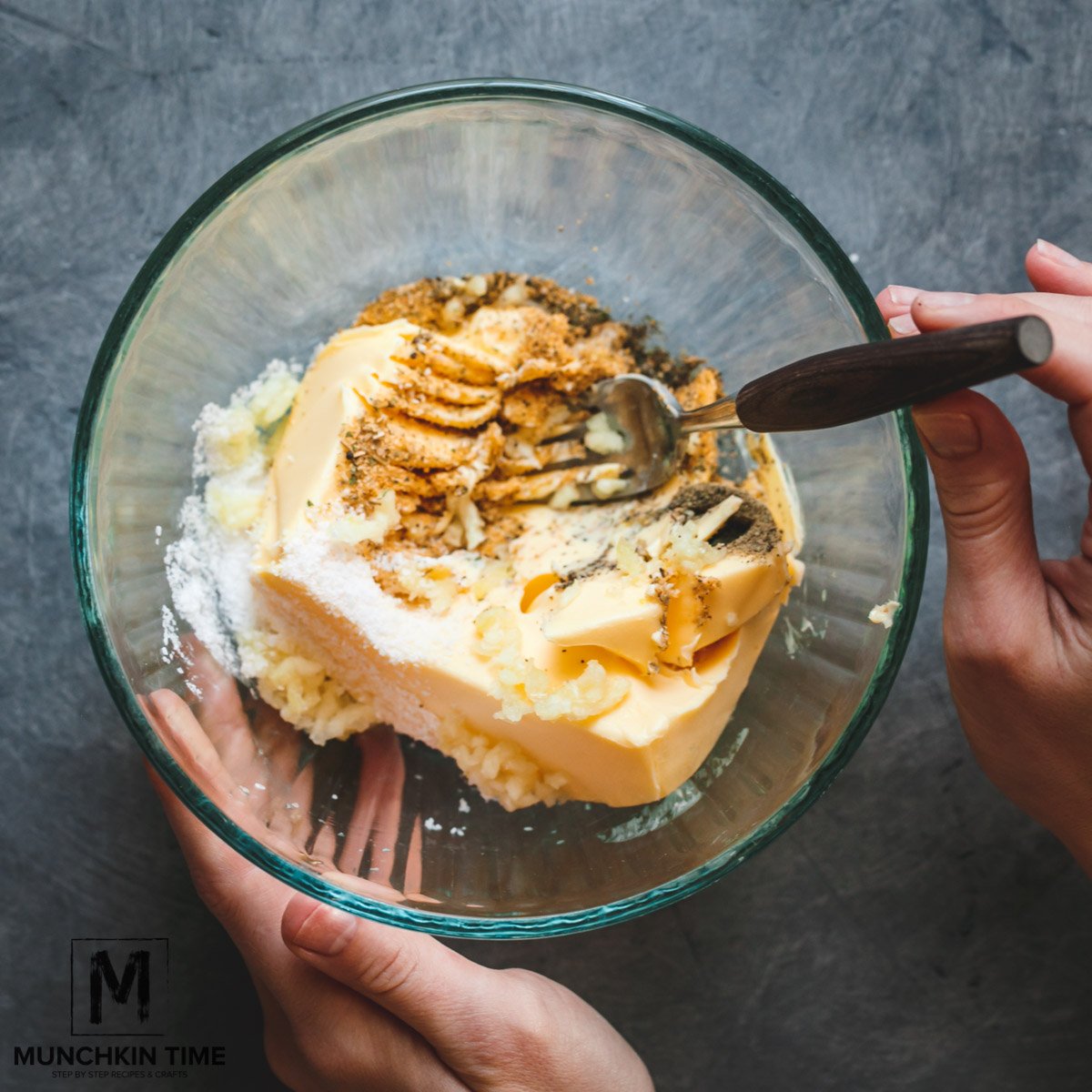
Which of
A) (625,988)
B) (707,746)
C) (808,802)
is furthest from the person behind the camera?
(625,988)

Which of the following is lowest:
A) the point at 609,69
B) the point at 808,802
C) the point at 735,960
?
the point at 735,960

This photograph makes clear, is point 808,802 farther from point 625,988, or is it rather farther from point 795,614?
point 625,988

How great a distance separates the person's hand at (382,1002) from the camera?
128 centimetres

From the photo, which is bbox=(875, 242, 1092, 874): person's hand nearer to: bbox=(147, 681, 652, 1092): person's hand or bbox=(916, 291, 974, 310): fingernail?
bbox=(916, 291, 974, 310): fingernail

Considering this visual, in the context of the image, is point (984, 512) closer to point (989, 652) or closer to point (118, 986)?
point (989, 652)

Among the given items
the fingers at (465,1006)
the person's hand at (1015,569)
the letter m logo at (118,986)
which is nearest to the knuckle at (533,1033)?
the fingers at (465,1006)

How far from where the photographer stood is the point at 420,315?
4.56 feet

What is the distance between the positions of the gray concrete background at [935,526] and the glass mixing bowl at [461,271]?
0.21m

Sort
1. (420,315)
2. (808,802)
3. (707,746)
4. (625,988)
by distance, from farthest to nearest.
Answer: (625,988) < (420,315) < (707,746) < (808,802)

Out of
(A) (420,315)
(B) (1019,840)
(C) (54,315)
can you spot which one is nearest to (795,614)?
(B) (1019,840)

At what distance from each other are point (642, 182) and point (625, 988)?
50.1 inches

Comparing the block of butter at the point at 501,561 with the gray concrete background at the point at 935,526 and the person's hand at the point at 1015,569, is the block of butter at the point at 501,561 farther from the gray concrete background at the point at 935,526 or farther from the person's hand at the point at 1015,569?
the gray concrete background at the point at 935,526

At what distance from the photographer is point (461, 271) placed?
142 centimetres

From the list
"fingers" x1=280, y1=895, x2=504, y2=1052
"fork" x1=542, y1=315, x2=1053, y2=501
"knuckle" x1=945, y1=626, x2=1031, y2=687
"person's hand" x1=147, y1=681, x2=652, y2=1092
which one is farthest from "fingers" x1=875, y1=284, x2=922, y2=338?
"fingers" x1=280, y1=895, x2=504, y2=1052
